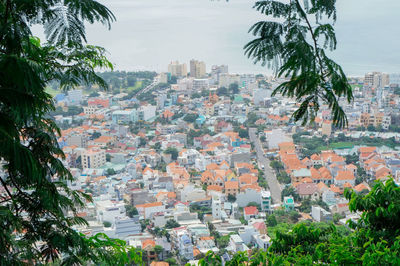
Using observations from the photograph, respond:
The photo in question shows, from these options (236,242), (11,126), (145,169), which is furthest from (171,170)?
(11,126)

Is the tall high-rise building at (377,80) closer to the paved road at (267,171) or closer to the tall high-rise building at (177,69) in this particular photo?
the paved road at (267,171)

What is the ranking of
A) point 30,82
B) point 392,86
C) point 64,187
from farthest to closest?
point 392,86, point 64,187, point 30,82

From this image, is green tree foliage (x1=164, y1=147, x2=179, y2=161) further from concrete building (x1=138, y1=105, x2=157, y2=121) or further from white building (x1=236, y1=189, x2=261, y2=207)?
concrete building (x1=138, y1=105, x2=157, y2=121)

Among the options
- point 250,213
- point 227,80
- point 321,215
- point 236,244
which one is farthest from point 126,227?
point 227,80

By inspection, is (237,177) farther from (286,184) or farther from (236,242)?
(236,242)

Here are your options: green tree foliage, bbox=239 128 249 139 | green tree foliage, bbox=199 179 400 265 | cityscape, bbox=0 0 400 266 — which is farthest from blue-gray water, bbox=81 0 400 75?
green tree foliage, bbox=199 179 400 265
